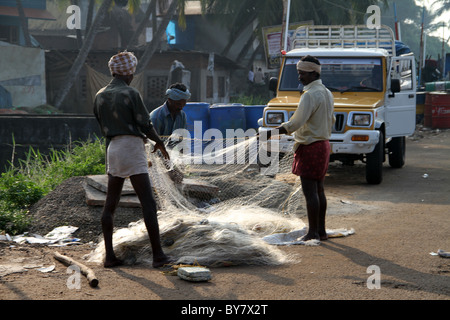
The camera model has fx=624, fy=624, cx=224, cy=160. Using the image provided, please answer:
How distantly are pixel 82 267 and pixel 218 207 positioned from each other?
2437mm

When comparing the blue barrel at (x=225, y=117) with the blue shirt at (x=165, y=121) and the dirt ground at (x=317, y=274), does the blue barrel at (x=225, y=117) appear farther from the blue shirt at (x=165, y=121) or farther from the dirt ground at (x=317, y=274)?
the blue shirt at (x=165, y=121)

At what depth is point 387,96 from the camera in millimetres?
10828

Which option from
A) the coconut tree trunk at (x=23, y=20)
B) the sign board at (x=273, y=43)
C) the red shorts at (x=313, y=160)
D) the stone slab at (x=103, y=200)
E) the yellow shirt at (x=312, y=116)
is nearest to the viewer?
the yellow shirt at (x=312, y=116)

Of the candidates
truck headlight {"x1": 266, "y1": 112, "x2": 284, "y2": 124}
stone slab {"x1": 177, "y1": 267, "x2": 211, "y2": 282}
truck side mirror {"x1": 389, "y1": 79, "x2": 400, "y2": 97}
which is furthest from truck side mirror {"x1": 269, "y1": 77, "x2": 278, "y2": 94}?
stone slab {"x1": 177, "y1": 267, "x2": 211, "y2": 282}

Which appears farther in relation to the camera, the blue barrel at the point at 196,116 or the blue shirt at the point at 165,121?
the blue barrel at the point at 196,116

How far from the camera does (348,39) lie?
38.6 ft

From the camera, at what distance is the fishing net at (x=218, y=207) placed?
5.23 metres

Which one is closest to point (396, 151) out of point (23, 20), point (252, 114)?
point (252, 114)

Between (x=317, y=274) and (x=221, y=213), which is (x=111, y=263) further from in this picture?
(x=221, y=213)

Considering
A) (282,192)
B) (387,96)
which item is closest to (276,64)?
(387,96)

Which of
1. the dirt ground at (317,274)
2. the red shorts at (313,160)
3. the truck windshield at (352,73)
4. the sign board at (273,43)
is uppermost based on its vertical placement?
the sign board at (273,43)

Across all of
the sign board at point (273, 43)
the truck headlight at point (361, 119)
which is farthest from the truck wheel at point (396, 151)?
the sign board at point (273, 43)

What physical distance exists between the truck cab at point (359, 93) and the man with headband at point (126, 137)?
3749 mm

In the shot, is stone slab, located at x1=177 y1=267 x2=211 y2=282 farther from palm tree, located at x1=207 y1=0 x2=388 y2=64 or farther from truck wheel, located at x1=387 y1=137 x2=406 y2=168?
palm tree, located at x1=207 y1=0 x2=388 y2=64
